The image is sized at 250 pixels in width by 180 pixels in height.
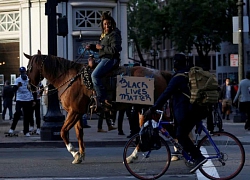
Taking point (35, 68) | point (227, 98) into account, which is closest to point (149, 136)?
point (35, 68)

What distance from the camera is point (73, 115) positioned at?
11.9 meters

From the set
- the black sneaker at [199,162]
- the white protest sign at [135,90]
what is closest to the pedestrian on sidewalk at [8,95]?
the white protest sign at [135,90]

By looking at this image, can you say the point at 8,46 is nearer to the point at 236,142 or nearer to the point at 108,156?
the point at 108,156

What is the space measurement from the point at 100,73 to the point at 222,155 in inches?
117

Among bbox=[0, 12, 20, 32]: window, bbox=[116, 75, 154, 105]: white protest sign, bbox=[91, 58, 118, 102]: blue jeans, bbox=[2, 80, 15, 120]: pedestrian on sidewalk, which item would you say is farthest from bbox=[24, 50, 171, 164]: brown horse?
bbox=[2, 80, 15, 120]: pedestrian on sidewalk

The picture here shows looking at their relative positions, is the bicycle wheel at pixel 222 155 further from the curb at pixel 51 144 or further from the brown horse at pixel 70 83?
the curb at pixel 51 144

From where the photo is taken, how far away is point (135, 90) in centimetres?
1211

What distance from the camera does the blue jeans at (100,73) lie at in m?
11.7

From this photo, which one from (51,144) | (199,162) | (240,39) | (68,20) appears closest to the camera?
(199,162)

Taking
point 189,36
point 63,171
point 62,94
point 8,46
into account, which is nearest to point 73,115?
point 62,94

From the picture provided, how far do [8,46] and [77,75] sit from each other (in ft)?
48.8

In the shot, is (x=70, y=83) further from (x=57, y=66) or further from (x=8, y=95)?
(x=8, y=95)

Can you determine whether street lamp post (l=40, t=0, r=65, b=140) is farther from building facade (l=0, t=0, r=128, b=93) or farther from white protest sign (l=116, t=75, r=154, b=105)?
building facade (l=0, t=0, r=128, b=93)

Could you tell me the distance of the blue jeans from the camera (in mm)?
11688
